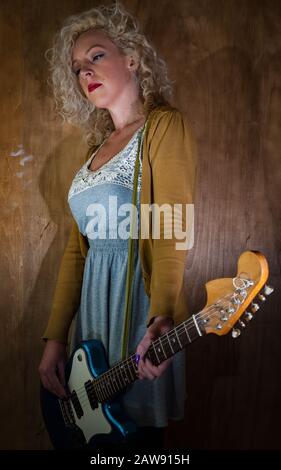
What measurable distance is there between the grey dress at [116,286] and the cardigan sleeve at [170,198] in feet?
0.32

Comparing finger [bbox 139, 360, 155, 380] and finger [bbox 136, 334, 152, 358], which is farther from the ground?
finger [bbox 136, 334, 152, 358]

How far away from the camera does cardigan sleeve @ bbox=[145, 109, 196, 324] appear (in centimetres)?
130

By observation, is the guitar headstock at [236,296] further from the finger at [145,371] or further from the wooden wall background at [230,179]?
the wooden wall background at [230,179]

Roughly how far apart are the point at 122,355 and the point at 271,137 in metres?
0.91

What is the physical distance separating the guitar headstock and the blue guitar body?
1.28 feet

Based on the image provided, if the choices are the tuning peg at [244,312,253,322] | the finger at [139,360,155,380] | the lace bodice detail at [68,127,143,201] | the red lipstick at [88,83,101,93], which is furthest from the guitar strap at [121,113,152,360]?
the tuning peg at [244,312,253,322]

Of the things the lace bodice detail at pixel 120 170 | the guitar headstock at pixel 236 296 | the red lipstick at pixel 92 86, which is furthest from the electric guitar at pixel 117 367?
the red lipstick at pixel 92 86

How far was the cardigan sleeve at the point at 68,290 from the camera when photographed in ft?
5.53

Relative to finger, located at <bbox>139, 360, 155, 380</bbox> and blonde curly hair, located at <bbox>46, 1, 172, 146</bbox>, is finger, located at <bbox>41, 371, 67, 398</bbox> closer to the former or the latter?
finger, located at <bbox>139, 360, 155, 380</bbox>

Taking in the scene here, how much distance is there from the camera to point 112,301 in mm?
1479

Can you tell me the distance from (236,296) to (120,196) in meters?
0.47
